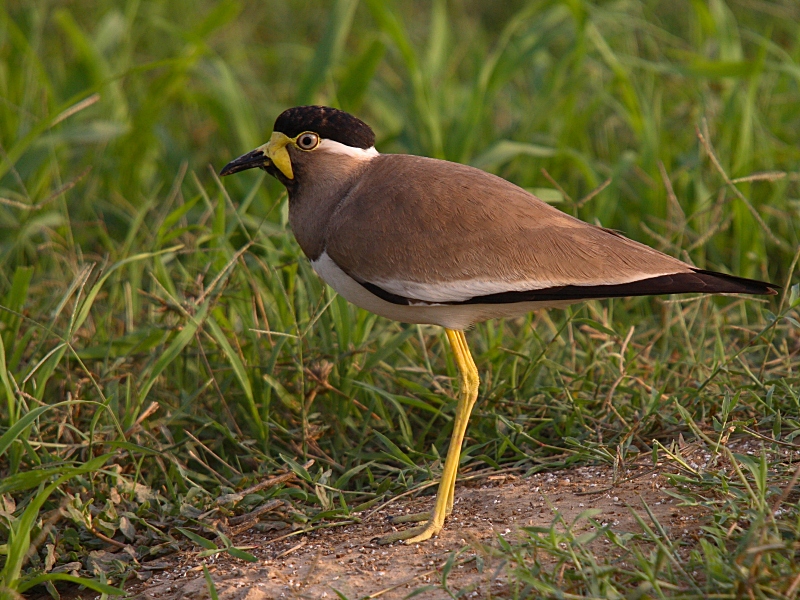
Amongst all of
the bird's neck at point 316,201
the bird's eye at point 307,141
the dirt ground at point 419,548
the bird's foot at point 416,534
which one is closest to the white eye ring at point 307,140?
the bird's eye at point 307,141

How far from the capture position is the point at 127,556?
3.23 meters

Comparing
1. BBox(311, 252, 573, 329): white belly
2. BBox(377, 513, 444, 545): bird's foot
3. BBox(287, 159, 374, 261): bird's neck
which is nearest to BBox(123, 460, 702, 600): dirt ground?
BBox(377, 513, 444, 545): bird's foot

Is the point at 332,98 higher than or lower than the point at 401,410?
higher

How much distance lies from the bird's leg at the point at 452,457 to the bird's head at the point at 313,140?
84cm

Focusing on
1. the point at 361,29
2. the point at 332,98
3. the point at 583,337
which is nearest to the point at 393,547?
the point at 583,337

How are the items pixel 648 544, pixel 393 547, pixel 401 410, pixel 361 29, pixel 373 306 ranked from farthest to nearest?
pixel 361 29, pixel 401 410, pixel 373 306, pixel 393 547, pixel 648 544

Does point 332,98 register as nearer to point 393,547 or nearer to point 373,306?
point 373,306

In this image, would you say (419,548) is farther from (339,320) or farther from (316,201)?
(316,201)

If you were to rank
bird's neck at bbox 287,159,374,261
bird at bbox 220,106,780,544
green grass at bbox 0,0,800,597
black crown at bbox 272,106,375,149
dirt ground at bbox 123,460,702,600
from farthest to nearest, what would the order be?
black crown at bbox 272,106,375,149
bird's neck at bbox 287,159,374,261
green grass at bbox 0,0,800,597
bird at bbox 220,106,780,544
dirt ground at bbox 123,460,702,600

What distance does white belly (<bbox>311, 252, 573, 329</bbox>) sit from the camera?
132 inches

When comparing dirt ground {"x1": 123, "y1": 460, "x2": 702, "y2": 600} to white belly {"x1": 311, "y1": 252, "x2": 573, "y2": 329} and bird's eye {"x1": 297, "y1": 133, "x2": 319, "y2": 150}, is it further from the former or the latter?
bird's eye {"x1": 297, "y1": 133, "x2": 319, "y2": 150}

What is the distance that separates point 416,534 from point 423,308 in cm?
78

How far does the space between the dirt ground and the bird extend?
0.12 m

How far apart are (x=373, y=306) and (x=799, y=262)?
A: 8.36ft
